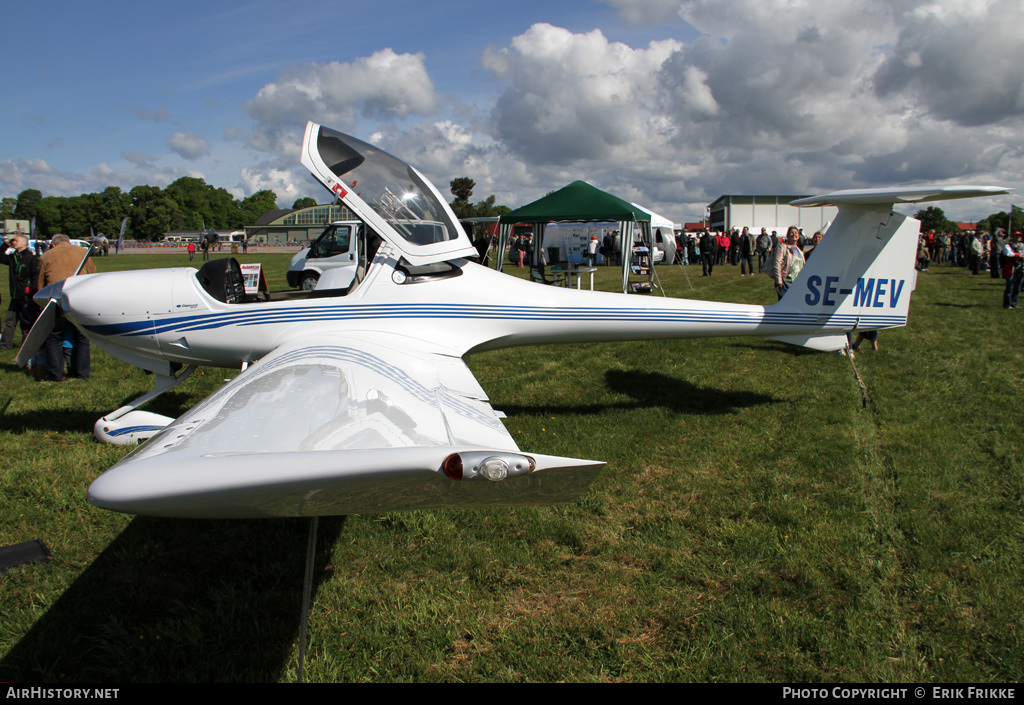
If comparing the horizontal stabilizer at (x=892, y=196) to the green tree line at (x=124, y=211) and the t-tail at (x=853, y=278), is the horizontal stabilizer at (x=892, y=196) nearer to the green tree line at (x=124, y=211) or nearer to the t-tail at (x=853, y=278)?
the t-tail at (x=853, y=278)

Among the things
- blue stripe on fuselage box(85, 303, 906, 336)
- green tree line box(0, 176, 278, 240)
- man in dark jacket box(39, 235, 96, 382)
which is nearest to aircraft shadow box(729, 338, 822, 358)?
blue stripe on fuselage box(85, 303, 906, 336)

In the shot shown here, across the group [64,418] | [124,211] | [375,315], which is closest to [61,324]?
[64,418]

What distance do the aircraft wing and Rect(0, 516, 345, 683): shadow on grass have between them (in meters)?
1.05

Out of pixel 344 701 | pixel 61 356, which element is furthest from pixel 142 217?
pixel 344 701

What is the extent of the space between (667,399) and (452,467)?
5.01m

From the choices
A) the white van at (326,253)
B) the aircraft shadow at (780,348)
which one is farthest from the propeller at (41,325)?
the white van at (326,253)

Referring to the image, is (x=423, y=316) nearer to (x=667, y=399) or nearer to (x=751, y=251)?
(x=667, y=399)

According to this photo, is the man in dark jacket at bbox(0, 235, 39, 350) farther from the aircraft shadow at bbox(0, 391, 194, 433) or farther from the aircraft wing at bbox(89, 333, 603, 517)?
the aircraft wing at bbox(89, 333, 603, 517)

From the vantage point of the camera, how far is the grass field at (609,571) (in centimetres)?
247

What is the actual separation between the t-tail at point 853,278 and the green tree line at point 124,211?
119531mm

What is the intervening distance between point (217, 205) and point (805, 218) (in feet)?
450

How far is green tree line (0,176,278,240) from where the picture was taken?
108 m

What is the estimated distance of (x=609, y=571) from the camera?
10.1 ft

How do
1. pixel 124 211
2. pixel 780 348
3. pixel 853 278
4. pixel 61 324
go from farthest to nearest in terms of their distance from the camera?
pixel 124 211 → pixel 780 348 → pixel 61 324 → pixel 853 278
